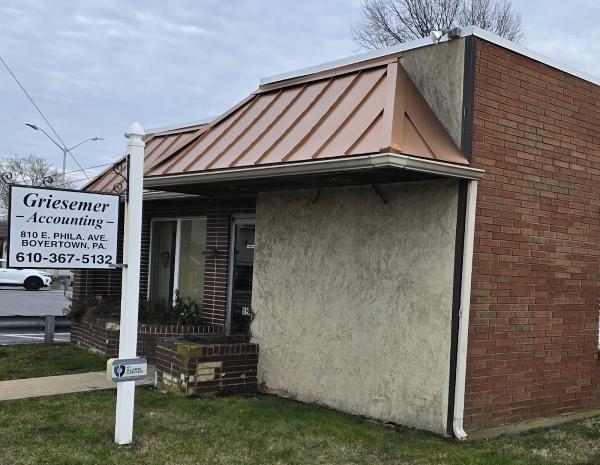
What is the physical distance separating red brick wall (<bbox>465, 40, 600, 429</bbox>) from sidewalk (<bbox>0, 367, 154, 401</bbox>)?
14.0ft

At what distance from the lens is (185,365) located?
7.83m

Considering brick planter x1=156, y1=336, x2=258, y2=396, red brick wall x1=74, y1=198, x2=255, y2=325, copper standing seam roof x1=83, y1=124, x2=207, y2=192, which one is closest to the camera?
brick planter x1=156, y1=336, x2=258, y2=396

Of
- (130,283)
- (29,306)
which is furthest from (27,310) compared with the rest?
(130,283)

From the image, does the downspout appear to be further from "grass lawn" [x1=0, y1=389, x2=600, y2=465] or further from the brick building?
"grass lawn" [x1=0, y1=389, x2=600, y2=465]

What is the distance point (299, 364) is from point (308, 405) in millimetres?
509

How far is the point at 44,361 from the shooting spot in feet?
33.8

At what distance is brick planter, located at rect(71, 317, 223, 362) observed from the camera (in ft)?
32.8

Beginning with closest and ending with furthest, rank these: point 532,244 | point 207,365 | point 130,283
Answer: point 130,283 < point 532,244 < point 207,365

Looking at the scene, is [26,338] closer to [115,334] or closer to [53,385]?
[115,334]

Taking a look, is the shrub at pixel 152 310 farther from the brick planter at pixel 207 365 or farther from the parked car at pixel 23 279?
the parked car at pixel 23 279

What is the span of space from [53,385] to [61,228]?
3.32 meters

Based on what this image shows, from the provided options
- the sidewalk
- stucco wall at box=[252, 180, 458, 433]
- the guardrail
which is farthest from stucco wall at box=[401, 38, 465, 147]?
the guardrail

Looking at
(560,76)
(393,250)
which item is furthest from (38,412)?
(560,76)

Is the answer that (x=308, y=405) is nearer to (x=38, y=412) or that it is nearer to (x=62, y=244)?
(x=38, y=412)
